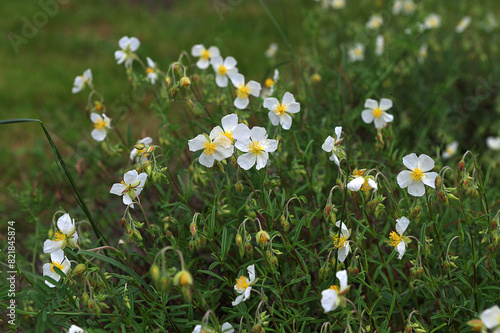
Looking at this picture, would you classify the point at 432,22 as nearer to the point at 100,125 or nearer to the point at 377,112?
the point at 377,112

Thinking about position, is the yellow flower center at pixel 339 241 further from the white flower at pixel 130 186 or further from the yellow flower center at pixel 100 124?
the yellow flower center at pixel 100 124

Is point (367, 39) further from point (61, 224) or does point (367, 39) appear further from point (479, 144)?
point (61, 224)

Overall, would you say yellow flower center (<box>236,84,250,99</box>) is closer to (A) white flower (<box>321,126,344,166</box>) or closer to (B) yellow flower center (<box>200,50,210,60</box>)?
(B) yellow flower center (<box>200,50,210,60</box>)

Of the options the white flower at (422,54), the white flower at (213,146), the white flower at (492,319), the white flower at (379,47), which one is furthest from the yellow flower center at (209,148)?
the white flower at (422,54)

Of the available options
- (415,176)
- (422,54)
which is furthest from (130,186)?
(422,54)

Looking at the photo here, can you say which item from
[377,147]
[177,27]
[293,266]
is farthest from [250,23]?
[293,266]

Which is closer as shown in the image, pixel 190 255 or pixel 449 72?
pixel 190 255
